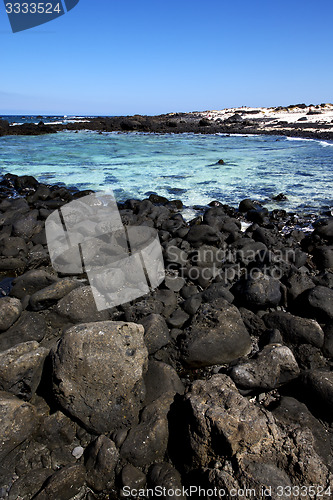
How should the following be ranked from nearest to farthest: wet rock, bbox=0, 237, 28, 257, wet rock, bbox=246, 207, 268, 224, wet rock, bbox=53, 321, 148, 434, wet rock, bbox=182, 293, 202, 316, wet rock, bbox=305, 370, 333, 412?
1. wet rock, bbox=53, 321, 148, 434
2. wet rock, bbox=305, 370, 333, 412
3. wet rock, bbox=182, 293, 202, 316
4. wet rock, bbox=0, 237, 28, 257
5. wet rock, bbox=246, 207, 268, 224

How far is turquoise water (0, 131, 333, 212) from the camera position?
39.5 ft

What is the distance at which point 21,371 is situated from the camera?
324 cm

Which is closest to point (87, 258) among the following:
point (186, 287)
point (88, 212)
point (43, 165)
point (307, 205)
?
point (186, 287)

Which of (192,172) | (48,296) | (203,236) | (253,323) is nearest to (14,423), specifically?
(48,296)

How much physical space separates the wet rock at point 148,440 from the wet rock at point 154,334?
0.89m

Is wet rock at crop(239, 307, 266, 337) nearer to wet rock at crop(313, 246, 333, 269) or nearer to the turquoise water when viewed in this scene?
wet rock at crop(313, 246, 333, 269)

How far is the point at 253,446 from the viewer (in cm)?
247

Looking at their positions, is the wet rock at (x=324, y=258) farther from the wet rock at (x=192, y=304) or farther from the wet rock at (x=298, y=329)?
the wet rock at (x=192, y=304)

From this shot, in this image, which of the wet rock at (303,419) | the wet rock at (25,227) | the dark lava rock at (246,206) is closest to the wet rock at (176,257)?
the wet rock at (303,419)

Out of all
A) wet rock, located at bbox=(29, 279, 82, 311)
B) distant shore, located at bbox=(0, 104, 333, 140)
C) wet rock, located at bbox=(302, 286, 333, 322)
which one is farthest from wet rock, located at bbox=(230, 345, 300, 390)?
distant shore, located at bbox=(0, 104, 333, 140)

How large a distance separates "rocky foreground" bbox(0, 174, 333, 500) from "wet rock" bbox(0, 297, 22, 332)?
1cm

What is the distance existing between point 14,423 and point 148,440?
3.87 ft

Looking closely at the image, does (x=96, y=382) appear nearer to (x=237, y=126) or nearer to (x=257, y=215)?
(x=257, y=215)

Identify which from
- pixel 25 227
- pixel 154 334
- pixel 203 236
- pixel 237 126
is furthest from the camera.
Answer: pixel 237 126
